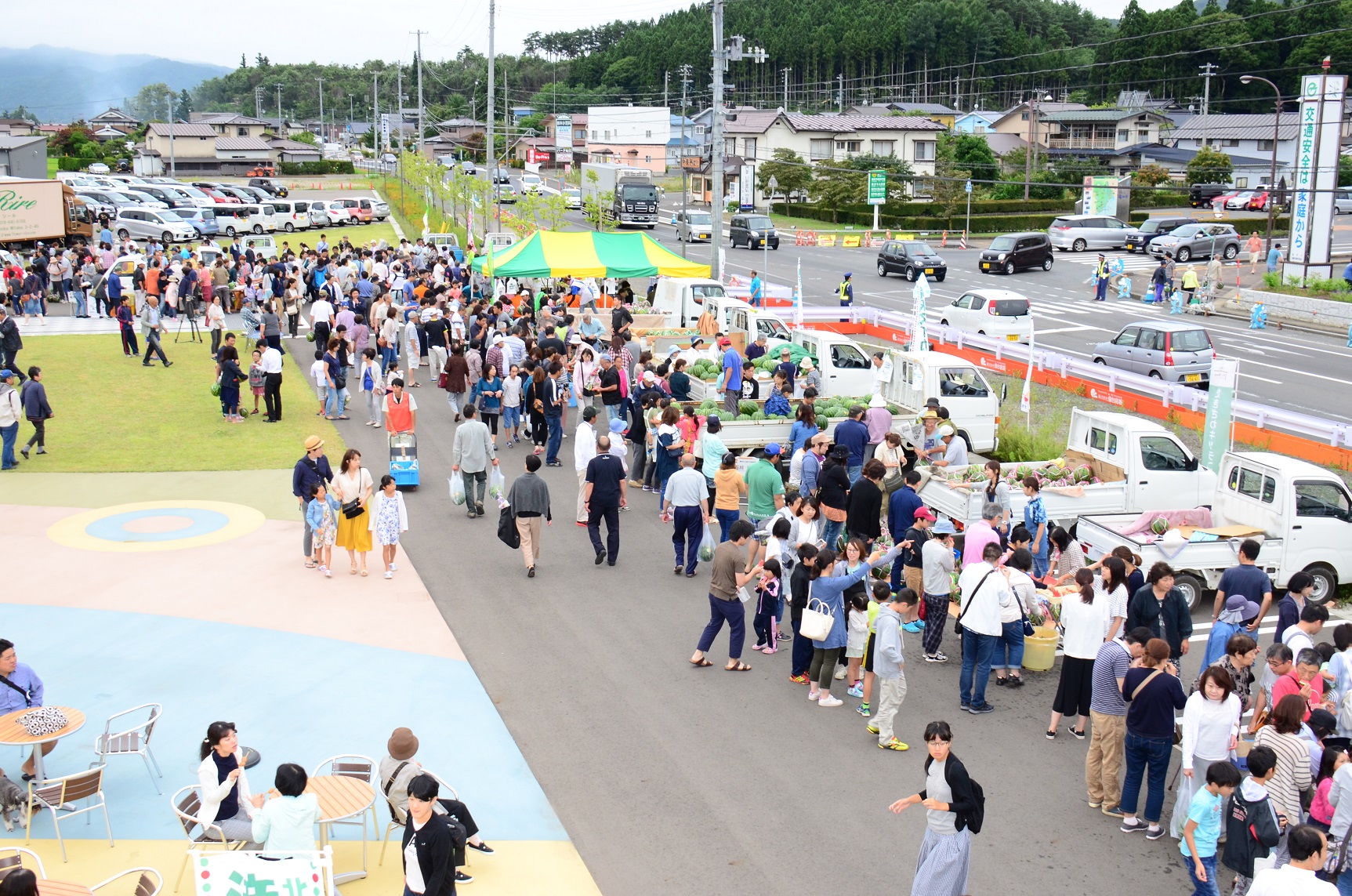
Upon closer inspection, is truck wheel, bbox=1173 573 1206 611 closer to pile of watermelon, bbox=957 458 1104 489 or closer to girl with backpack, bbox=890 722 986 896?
pile of watermelon, bbox=957 458 1104 489

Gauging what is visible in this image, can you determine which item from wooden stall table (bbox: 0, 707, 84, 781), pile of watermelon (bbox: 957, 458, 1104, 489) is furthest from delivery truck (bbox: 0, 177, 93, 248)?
pile of watermelon (bbox: 957, 458, 1104, 489)

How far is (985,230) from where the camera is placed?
65.7 metres

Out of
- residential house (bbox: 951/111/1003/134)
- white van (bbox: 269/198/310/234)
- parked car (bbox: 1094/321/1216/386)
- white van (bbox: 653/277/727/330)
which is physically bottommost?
parked car (bbox: 1094/321/1216/386)

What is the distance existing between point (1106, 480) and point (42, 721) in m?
12.2

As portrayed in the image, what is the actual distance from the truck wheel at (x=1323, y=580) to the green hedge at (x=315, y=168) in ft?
327

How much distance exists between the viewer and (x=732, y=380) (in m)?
18.3

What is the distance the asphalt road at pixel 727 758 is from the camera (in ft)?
25.5

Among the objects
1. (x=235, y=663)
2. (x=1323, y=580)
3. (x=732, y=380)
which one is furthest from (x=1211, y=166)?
(x=235, y=663)

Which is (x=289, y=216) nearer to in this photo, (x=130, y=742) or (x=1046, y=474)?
(x=1046, y=474)

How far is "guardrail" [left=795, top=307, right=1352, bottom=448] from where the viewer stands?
17.9 meters

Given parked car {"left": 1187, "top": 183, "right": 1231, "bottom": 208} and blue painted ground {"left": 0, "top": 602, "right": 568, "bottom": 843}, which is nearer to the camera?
blue painted ground {"left": 0, "top": 602, "right": 568, "bottom": 843}

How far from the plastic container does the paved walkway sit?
17.4 feet

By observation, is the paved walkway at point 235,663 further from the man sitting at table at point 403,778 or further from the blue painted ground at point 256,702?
the man sitting at table at point 403,778

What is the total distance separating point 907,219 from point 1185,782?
210 feet
